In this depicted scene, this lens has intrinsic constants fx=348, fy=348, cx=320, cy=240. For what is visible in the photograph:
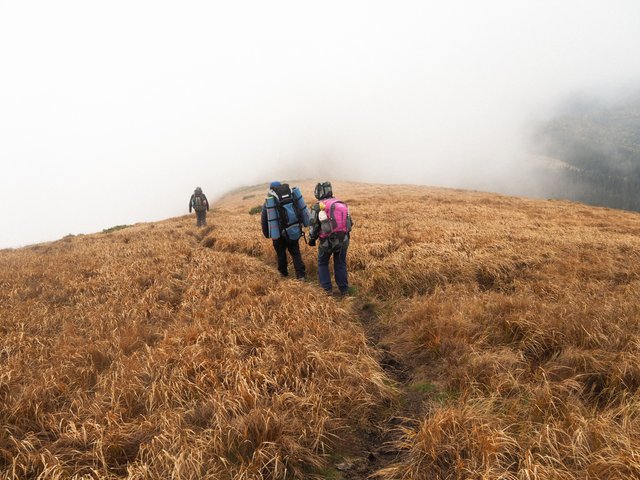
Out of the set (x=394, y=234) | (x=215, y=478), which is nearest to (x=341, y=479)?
(x=215, y=478)

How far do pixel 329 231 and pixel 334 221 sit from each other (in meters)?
0.27

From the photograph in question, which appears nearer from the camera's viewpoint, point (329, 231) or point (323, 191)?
point (329, 231)

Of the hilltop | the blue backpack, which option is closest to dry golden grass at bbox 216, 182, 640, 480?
the hilltop

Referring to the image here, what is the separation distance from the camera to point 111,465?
11.5 ft

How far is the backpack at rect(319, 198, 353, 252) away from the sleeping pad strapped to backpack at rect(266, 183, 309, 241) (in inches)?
41.3

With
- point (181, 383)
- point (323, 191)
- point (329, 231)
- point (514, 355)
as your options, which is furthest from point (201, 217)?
point (514, 355)

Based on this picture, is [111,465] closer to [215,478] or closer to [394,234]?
[215,478]

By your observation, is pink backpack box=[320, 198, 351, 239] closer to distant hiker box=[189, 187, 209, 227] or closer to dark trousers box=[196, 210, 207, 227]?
distant hiker box=[189, 187, 209, 227]

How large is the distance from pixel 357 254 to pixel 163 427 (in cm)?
820

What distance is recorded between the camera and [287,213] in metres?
9.51

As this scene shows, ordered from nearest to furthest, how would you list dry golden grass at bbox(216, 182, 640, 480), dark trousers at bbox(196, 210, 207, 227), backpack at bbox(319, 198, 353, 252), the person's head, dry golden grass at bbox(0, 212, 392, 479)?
dry golden grass at bbox(216, 182, 640, 480) → dry golden grass at bbox(0, 212, 392, 479) → backpack at bbox(319, 198, 353, 252) → the person's head → dark trousers at bbox(196, 210, 207, 227)

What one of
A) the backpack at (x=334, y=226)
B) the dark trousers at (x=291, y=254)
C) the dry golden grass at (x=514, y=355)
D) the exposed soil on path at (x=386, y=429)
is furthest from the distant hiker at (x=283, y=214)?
the exposed soil on path at (x=386, y=429)

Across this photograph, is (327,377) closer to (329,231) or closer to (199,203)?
(329,231)

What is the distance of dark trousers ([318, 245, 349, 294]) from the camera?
873 cm
